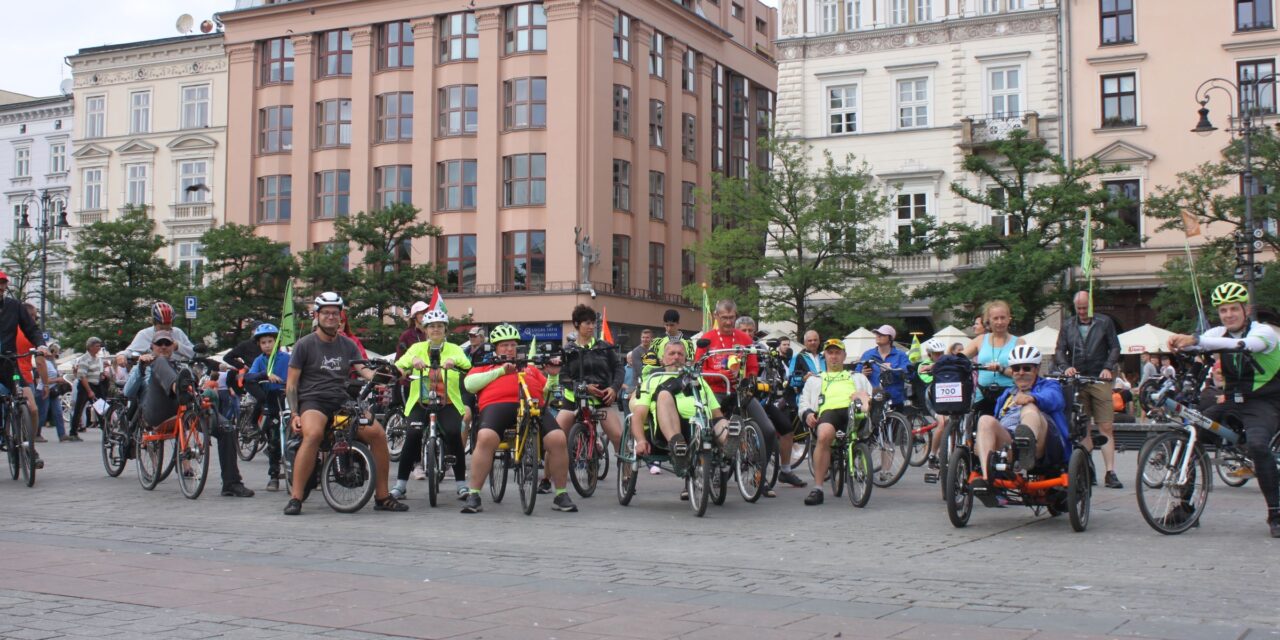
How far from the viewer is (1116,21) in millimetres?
43312

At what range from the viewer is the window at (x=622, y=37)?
5541 centimetres

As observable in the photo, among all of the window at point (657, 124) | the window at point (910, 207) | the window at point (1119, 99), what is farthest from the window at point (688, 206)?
the window at point (1119, 99)

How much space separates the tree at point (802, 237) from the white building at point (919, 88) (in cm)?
242

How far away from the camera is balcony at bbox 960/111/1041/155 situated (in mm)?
43469

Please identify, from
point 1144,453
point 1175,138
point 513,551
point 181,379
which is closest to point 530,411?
point 513,551

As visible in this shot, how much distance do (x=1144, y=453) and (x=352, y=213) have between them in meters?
49.6

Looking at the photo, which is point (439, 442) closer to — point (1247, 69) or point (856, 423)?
point (856, 423)

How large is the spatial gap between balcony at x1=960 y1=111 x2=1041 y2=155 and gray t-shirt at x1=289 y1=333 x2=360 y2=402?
35.1 m

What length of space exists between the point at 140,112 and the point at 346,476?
5826 centimetres

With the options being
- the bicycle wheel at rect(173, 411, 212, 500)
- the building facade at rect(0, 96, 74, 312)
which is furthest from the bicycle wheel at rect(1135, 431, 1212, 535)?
the building facade at rect(0, 96, 74, 312)

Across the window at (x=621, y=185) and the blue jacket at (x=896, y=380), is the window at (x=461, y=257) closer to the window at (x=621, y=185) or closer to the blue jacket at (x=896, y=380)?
the window at (x=621, y=185)

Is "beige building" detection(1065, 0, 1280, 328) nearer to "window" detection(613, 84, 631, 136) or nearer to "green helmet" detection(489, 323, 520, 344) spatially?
"window" detection(613, 84, 631, 136)

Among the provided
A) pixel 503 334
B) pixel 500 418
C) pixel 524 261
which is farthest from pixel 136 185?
pixel 500 418

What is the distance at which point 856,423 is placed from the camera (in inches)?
493
